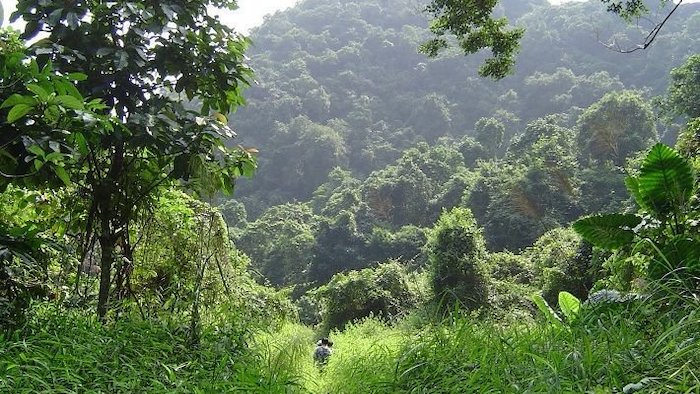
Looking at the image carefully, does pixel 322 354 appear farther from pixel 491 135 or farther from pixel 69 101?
pixel 491 135

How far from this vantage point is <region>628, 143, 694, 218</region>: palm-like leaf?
3.87 metres

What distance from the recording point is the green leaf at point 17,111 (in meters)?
2.06

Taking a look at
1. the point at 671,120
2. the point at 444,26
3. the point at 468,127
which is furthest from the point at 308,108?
the point at 444,26

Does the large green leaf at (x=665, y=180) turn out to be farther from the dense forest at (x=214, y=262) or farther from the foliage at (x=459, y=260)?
the foliage at (x=459, y=260)

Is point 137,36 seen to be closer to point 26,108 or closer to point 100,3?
point 100,3

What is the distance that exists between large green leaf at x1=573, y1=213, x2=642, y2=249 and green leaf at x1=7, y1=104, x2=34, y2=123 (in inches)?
142

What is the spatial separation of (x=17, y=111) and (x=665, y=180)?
3852mm

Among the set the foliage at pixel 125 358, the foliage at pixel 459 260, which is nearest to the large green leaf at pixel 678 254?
the foliage at pixel 125 358

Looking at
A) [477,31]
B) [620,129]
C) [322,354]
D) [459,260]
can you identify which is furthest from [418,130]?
[477,31]

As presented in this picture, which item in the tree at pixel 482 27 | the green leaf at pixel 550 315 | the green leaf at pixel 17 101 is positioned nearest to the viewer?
the green leaf at pixel 17 101

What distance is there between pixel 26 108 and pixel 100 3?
1524 mm

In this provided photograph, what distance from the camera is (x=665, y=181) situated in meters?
3.93

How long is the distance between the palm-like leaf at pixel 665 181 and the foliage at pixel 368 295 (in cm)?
1142

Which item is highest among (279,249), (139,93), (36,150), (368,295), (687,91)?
(279,249)
